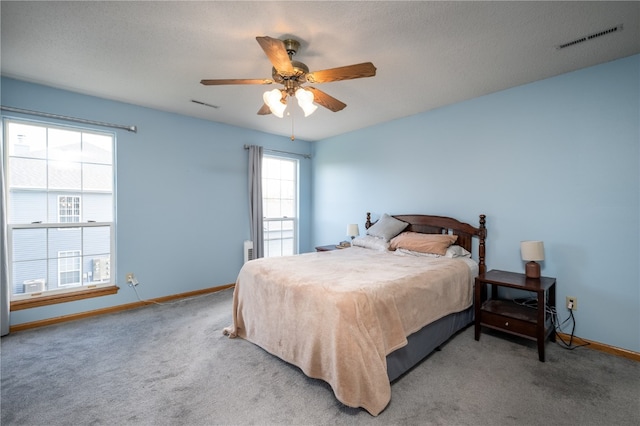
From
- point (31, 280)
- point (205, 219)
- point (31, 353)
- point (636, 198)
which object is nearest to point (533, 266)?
point (636, 198)

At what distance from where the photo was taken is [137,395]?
1.90 meters

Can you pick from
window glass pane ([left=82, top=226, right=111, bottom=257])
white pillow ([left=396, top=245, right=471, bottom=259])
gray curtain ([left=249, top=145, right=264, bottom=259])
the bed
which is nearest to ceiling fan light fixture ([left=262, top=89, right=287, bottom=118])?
the bed

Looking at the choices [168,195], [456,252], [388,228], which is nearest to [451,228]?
[456,252]

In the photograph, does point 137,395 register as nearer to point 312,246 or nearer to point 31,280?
point 31,280

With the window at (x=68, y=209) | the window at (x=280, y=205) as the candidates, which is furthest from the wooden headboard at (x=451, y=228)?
the window at (x=68, y=209)

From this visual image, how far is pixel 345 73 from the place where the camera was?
6.40 feet

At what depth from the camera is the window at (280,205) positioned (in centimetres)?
499

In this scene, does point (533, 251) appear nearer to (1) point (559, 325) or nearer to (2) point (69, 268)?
(1) point (559, 325)

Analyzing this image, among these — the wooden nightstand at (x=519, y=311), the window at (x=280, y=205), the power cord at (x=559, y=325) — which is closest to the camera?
the wooden nightstand at (x=519, y=311)

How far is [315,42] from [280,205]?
3317mm

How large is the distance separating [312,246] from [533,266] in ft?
11.9

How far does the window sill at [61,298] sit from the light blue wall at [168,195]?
0.20ft

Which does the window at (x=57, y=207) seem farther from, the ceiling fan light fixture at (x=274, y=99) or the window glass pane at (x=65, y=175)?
the ceiling fan light fixture at (x=274, y=99)

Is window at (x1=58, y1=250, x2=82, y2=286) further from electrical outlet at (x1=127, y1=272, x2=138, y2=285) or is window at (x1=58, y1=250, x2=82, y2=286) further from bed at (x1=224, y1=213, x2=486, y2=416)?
bed at (x1=224, y1=213, x2=486, y2=416)
